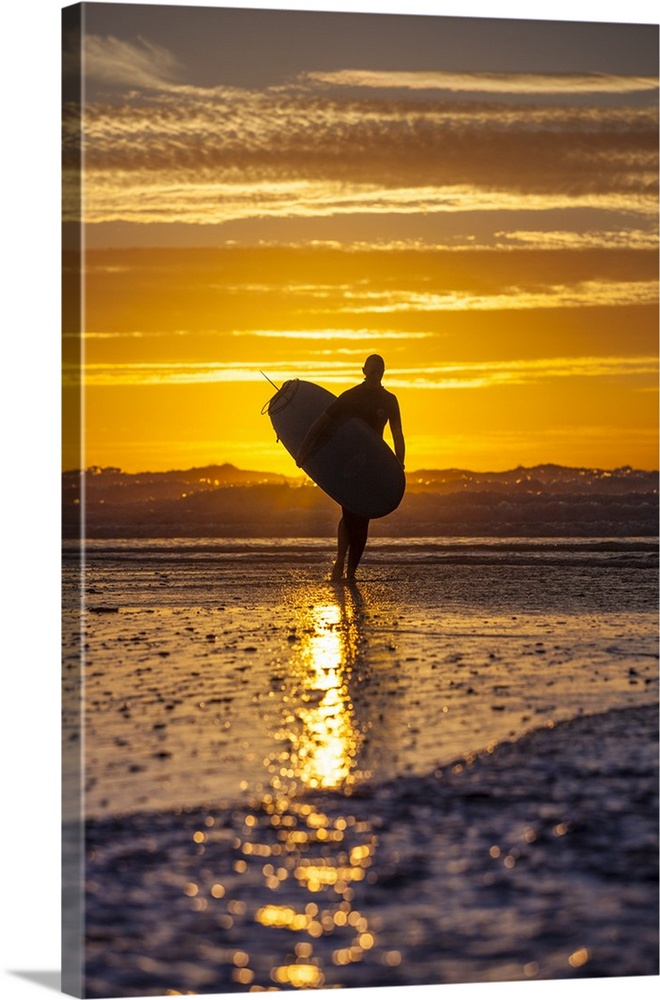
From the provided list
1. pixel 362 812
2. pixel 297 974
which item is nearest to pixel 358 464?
pixel 362 812

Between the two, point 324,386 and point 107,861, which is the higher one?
point 324,386

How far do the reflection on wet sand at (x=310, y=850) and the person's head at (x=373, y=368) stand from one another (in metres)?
1.63

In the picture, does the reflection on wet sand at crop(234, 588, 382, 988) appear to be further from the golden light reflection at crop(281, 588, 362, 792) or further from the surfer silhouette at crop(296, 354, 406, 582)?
the surfer silhouette at crop(296, 354, 406, 582)

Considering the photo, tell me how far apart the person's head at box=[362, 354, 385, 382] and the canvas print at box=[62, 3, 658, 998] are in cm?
5

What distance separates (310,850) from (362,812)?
29 cm

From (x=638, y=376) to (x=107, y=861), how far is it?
3175 millimetres

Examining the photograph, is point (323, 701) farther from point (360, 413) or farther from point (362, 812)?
point (360, 413)

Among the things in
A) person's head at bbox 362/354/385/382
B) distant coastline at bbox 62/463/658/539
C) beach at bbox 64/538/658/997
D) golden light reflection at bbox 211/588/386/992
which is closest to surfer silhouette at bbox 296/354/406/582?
person's head at bbox 362/354/385/382

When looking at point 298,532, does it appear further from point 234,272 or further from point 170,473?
point 234,272

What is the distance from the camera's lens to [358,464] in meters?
8.39

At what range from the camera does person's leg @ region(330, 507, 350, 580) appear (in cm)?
803

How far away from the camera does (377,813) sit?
5613mm

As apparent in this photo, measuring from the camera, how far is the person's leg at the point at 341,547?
803 cm

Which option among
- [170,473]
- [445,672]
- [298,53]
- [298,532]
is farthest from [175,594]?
[298,53]
